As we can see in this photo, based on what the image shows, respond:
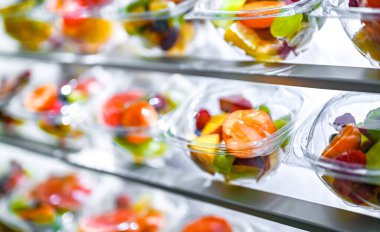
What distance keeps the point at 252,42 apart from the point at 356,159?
0.26 metres

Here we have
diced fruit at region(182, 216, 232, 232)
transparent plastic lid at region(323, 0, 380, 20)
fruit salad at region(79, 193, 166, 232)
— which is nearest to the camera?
transparent plastic lid at region(323, 0, 380, 20)

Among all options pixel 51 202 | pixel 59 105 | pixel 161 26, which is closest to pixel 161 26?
pixel 161 26

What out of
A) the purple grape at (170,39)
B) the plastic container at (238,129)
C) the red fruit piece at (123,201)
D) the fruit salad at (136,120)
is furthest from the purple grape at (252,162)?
the red fruit piece at (123,201)

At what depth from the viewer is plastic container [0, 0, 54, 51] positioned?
1.25 metres

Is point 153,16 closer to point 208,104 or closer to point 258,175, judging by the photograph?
point 208,104

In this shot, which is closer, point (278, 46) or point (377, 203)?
point (377, 203)

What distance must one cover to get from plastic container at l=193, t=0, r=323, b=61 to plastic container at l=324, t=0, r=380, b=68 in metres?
0.05

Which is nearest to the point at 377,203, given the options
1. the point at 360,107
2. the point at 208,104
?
the point at 360,107

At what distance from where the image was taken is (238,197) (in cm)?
94

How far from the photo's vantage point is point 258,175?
89 cm

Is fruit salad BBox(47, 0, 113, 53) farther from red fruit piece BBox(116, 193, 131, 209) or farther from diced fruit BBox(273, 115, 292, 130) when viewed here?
diced fruit BBox(273, 115, 292, 130)

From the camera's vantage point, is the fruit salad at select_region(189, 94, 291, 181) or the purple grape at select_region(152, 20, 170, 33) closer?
the fruit salad at select_region(189, 94, 291, 181)

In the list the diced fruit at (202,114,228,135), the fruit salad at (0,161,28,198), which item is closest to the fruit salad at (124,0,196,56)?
the diced fruit at (202,114,228,135)

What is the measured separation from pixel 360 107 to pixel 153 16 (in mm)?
414
